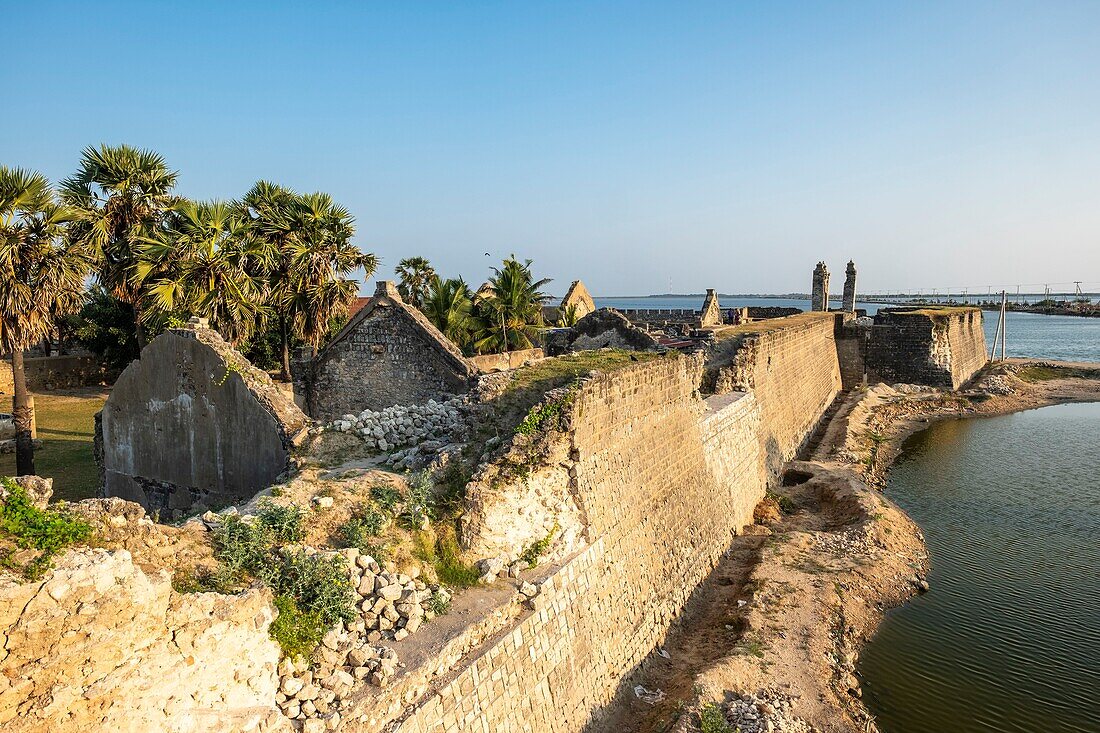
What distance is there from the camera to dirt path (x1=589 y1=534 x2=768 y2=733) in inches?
320

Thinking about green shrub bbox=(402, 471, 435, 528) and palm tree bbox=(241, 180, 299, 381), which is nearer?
green shrub bbox=(402, 471, 435, 528)

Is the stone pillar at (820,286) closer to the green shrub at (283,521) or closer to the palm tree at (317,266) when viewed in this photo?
the palm tree at (317,266)

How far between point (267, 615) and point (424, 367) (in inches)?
357

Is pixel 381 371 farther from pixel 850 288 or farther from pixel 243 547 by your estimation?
pixel 850 288

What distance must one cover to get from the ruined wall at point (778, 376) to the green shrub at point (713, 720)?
32.2 ft

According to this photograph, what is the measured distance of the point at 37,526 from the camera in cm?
441

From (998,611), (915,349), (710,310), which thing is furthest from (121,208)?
(915,349)

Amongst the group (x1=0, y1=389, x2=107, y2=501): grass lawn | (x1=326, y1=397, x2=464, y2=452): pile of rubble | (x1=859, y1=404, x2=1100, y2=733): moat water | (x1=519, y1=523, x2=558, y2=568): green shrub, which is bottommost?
(x1=859, y1=404, x2=1100, y2=733): moat water

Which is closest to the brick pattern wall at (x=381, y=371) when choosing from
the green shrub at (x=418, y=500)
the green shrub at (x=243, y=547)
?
the green shrub at (x=418, y=500)

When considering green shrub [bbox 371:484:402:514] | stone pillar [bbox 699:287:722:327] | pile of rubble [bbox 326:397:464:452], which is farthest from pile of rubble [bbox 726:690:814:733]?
stone pillar [bbox 699:287:722:327]

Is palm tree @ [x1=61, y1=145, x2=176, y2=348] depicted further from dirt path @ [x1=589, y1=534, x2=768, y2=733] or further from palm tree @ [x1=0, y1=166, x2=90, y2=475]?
dirt path @ [x1=589, y1=534, x2=768, y2=733]

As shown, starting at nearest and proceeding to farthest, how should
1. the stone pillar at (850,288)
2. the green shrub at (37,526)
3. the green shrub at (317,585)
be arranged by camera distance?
the green shrub at (37,526) → the green shrub at (317,585) → the stone pillar at (850,288)

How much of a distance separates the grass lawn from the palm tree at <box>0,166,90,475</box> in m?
1.20

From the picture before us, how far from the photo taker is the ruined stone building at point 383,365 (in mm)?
13648
